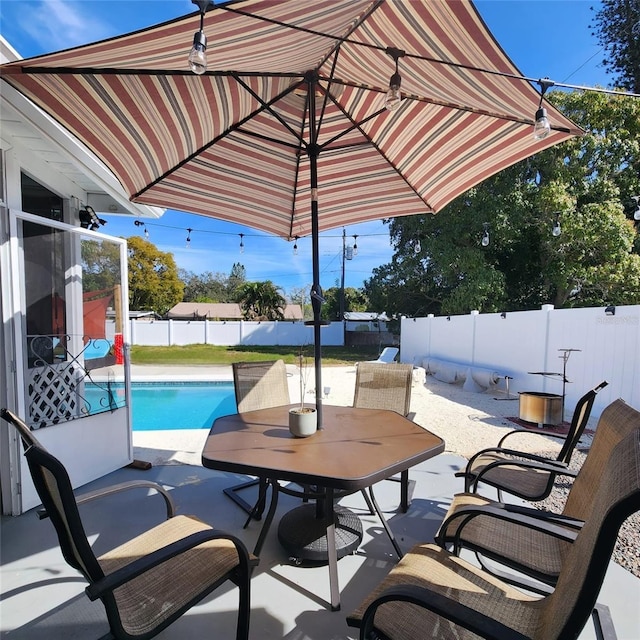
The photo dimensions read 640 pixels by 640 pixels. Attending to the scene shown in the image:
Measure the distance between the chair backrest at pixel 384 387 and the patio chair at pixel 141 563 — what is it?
2025 mm

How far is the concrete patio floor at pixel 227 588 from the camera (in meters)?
1.80

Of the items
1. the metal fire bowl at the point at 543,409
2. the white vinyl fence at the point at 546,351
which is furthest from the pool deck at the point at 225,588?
the white vinyl fence at the point at 546,351

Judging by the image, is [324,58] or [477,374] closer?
[324,58]

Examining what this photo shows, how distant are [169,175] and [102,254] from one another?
1638 mm

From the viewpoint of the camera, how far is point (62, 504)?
1222mm

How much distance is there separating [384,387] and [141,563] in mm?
2640

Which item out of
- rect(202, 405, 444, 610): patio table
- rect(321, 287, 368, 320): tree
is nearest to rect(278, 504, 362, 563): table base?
rect(202, 405, 444, 610): patio table

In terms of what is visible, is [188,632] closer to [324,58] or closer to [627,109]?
[324,58]

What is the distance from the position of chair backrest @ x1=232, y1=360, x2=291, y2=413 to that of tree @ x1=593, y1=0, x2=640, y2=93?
677 inches

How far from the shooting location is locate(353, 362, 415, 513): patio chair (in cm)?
348

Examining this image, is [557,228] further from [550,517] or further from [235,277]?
[235,277]

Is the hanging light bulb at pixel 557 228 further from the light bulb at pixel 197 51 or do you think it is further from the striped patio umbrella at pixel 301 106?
the light bulb at pixel 197 51

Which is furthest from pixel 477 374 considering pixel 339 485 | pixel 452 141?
pixel 339 485

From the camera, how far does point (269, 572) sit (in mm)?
2197
